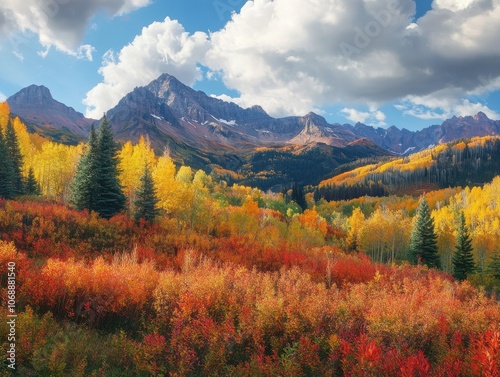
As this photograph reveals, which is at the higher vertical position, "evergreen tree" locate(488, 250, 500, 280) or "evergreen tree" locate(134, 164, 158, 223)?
"evergreen tree" locate(134, 164, 158, 223)

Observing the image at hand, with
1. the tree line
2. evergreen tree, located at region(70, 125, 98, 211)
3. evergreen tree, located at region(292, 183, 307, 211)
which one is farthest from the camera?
evergreen tree, located at region(292, 183, 307, 211)

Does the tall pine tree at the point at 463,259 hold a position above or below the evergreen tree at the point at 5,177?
below

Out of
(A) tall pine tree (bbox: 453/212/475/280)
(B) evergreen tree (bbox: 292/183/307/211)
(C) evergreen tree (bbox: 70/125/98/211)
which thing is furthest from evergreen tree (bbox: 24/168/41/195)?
(B) evergreen tree (bbox: 292/183/307/211)

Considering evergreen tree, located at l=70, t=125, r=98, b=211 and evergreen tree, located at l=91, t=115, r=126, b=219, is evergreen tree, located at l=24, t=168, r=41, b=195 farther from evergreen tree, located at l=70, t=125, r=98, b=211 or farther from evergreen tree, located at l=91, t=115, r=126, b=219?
evergreen tree, located at l=91, t=115, r=126, b=219

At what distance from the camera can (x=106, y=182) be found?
29.9m

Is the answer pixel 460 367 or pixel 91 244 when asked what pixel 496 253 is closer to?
pixel 460 367

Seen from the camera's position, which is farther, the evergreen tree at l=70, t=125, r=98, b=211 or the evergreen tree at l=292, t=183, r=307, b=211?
the evergreen tree at l=292, t=183, r=307, b=211

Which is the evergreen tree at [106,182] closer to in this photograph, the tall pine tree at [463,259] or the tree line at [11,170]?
the tree line at [11,170]

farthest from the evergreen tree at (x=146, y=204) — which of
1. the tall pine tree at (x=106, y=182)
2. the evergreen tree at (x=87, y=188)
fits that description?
the evergreen tree at (x=87, y=188)

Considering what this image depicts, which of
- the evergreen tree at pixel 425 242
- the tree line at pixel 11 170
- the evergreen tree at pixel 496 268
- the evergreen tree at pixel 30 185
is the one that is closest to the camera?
the tree line at pixel 11 170

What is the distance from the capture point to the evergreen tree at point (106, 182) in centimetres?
2938

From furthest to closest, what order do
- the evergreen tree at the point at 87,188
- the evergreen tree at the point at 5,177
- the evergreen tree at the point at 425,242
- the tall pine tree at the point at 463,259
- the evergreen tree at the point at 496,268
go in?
the evergreen tree at the point at 425,242, the tall pine tree at the point at 463,259, the evergreen tree at the point at 496,268, the evergreen tree at the point at 5,177, the evergreen tree at the point at 87,188

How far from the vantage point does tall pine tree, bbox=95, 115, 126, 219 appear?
29406mm

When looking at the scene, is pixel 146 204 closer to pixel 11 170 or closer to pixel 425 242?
pixel 11 170
